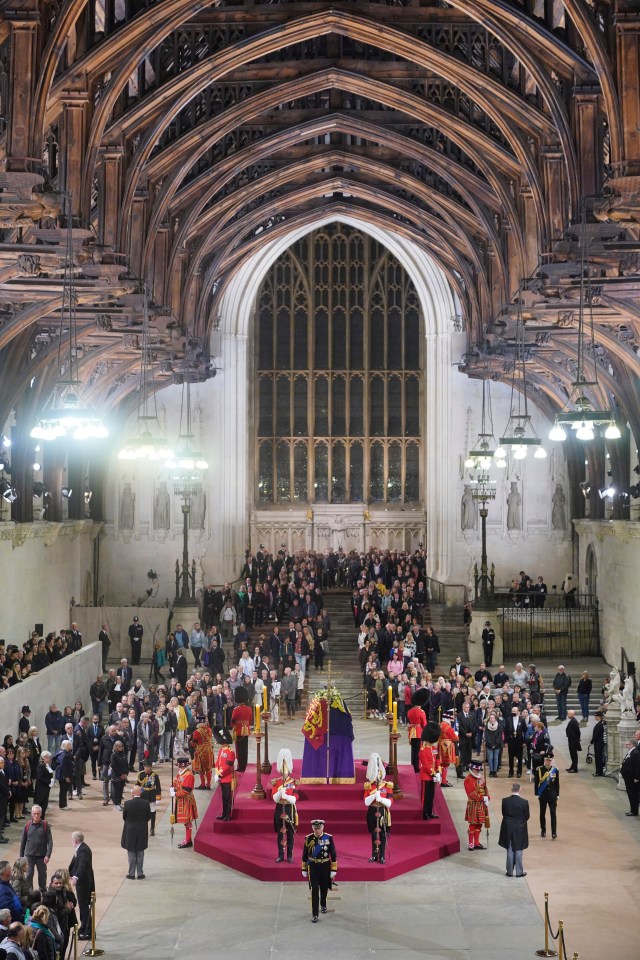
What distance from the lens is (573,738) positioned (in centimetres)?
2191

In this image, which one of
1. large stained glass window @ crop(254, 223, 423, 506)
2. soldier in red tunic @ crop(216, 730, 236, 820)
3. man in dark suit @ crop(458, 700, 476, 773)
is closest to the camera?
soldier in red tunic @ crop(216, 730, 236, 820)

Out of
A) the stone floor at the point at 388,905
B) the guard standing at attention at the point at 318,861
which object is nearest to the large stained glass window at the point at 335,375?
the stone floor at the point at 388,905

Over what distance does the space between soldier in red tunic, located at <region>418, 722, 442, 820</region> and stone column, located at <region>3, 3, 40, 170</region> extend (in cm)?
995

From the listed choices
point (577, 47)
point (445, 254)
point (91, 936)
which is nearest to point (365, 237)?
point (445, 254)

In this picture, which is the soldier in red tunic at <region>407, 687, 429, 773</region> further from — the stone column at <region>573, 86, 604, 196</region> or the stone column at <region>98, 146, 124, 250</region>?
the stone column at <region>98, 146, 124, 250</region>

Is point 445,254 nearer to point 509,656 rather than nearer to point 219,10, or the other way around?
point 509,656

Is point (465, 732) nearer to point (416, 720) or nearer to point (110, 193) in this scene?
point (416, 720)

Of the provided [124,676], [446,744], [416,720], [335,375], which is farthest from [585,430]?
[335,375]

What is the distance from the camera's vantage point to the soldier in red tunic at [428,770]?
17.8 m

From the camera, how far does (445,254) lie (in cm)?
3538

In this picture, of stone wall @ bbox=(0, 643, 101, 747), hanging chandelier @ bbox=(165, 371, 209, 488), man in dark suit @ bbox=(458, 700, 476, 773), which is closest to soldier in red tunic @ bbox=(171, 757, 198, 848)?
stone wall @ bbox=(0, 643, 101, 747)

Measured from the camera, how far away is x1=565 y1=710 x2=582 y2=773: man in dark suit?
2163 centimetres

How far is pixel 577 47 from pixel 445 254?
16.8 m

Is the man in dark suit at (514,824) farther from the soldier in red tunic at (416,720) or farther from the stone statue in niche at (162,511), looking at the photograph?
the stone statue in niche at (162,511)
